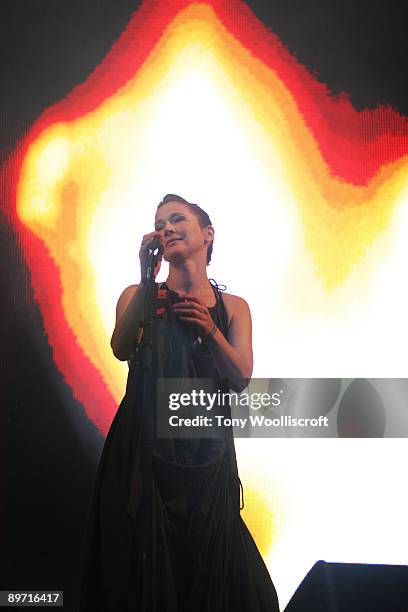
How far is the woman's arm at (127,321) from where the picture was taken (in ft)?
8.49

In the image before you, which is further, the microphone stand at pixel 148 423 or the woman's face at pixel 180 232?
the woman's face at pixel 180 232

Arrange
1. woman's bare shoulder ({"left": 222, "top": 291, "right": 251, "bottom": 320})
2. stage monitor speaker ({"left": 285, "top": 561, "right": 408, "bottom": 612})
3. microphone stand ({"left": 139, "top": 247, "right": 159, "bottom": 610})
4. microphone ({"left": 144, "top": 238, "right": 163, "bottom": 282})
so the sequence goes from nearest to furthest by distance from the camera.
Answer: stage monitor speaker ({"left": 285, "top": 561, "right": 408, "bottom": 612}) < microphone stand ({"left": 139, "top": 247, "right": 159, "bottom": 610}) < microphone ({"left": 144, "top": 238, "right": 163, "bottom": 282}) < woman's bare shoulder ({"left": 222, "top": 291, "right": 251, "bottom": 320})

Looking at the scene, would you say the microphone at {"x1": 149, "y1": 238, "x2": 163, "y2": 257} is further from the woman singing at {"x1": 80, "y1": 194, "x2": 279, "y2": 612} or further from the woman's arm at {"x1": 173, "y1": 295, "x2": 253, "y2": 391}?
the woman's arm at {"x1": 173, "y1": 295, "x2": 253, "y2": 391}

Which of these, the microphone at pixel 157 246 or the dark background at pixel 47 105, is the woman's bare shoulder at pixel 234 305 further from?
the dark background at pixel 47 105

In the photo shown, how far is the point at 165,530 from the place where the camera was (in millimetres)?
2447

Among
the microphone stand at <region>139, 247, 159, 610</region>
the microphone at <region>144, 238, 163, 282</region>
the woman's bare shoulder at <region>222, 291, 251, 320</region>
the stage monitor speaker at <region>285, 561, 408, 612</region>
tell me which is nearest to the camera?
the stage monitor speaker at <region>285, 561, 408, 612</region>

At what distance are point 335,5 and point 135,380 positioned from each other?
5.75 ft

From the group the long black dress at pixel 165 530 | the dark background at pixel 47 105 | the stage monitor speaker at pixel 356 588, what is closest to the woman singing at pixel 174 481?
the long black dress at pixel 165 530

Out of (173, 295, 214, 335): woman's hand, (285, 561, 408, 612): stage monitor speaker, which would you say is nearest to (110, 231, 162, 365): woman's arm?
(173, 295, 214, 335): woman's hand

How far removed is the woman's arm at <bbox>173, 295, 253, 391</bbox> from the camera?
2.60 m

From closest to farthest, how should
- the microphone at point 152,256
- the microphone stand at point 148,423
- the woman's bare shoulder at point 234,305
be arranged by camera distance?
the microphone stand at point 148,423 < the microphone at point 152,256 < the woman's bare shoulder at point 234,305

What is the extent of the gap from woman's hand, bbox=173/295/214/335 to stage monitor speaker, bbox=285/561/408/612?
0.97 m

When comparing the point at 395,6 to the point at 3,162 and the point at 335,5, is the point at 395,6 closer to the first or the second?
the point at 335,5

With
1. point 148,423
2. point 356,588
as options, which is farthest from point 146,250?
point 356,588
